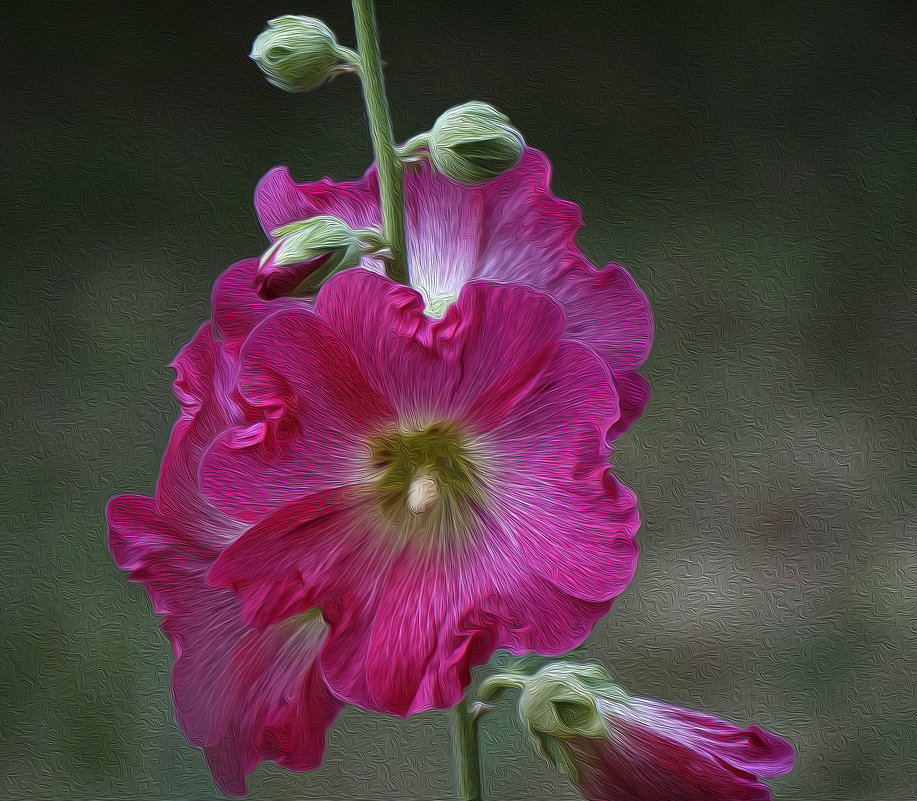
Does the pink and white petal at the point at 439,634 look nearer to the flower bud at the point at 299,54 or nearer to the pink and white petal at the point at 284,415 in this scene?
the pink and white petal at the point at 284,415

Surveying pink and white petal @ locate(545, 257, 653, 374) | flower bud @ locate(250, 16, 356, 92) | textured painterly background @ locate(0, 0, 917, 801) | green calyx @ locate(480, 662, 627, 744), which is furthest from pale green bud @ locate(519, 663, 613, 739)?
textured painterly background @ locate(0, 0, 917, 801)

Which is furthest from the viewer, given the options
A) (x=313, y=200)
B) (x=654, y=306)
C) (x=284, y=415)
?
(x=654, y=306)

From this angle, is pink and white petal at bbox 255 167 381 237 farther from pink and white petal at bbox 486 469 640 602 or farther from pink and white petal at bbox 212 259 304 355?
pink and white petal at bbox 486 469 640 602

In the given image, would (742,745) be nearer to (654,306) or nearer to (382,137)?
(382,137)

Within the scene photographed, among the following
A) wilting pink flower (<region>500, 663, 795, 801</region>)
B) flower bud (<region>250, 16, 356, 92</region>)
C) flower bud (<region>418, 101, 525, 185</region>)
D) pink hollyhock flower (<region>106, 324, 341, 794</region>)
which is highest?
flower bud (<region>250, 16, 356, 92</region>)

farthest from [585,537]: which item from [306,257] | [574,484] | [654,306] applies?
[654,306]

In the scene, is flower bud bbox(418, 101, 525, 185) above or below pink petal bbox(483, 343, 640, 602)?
above

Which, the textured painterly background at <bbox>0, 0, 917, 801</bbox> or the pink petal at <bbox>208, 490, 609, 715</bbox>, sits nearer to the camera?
the pink petal at <bbox>208, 490, 609, 715</bbox>

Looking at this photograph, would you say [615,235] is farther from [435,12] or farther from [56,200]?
[56,200]
